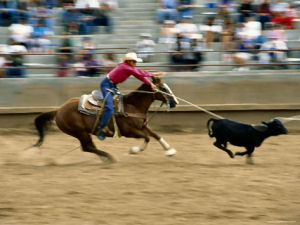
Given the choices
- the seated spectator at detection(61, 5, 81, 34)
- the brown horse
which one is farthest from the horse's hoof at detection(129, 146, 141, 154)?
the seated spectator at detection(61, 5, 81, 34)

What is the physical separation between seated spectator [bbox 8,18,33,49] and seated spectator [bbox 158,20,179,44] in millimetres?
3239

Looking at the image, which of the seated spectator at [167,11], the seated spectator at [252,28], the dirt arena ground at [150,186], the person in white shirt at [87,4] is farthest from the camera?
the person in white shirt at [87,4]

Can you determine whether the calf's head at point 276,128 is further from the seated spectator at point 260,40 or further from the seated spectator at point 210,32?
the seated spectator at point 210,32

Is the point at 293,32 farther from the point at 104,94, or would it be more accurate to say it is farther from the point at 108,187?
the point at 108,187

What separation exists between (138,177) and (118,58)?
528cm

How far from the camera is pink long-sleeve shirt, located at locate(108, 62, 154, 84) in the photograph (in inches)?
392

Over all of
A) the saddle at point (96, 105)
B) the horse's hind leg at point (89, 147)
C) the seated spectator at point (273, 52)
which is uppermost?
the seated spectator at point (273, 52)

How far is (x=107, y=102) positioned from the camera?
10.1 m

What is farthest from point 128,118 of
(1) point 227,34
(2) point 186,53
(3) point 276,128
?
(1) point 227,34

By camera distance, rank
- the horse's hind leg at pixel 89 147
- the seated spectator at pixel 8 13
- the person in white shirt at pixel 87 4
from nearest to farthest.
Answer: the horse's hind leg at pixel 89 147 < the person in white shirt at pixel 87 4 < the seated spectator at pixel 8 13

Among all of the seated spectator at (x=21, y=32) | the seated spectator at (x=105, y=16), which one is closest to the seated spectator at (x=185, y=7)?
the seated spectator at (x=105, y=16)

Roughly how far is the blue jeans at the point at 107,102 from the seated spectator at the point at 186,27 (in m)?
4.21

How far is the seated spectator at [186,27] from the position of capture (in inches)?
558

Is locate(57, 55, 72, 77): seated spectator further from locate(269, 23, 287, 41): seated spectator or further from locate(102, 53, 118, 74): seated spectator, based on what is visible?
locate(269, 23, 287, 41): seated spectator
